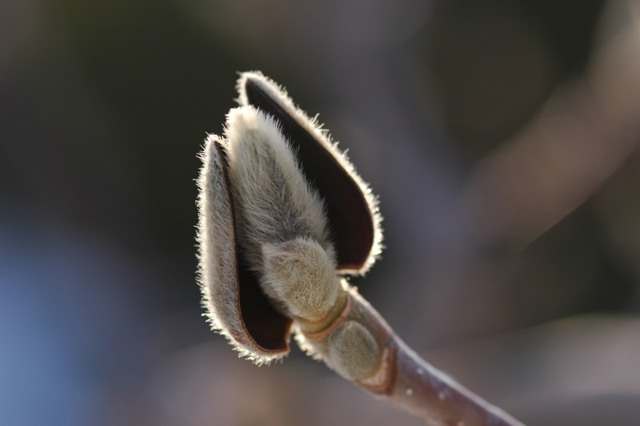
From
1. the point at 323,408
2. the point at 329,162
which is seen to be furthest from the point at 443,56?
the point at 329,162

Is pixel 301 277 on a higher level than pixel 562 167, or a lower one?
lower

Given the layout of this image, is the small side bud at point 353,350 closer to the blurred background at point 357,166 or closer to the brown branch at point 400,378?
the brown branch at point 400,378

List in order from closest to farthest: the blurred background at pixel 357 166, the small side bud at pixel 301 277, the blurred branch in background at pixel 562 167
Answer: the small side bud at pixel 301 277 < the blurred background at pixel 357 166 < the blurred branch in background at pixel 562 167

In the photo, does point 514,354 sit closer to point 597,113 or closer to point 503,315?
point 503,315

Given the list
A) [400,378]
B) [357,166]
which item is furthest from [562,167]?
[400,378]

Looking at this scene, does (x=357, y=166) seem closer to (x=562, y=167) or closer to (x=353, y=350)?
(x=562, y=167)

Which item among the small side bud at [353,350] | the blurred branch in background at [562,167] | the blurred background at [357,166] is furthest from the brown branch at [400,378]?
the blurred branch in background at [562,167]
